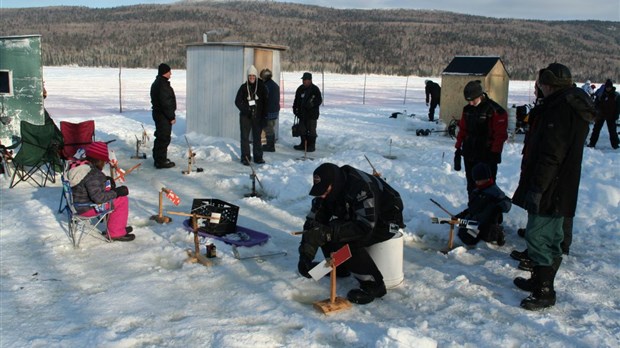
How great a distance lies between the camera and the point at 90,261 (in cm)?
549

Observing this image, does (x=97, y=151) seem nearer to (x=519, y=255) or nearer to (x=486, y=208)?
(x=486, y=208)

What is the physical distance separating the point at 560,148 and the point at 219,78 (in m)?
9.27

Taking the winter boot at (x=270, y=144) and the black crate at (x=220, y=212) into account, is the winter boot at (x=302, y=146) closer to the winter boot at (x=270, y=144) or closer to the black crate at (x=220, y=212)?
the winter boot at (x=270, y=144)

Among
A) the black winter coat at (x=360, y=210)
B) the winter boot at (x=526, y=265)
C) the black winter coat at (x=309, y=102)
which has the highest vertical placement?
the black winter coat at (x=309, y=102)

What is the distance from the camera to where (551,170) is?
4.32m

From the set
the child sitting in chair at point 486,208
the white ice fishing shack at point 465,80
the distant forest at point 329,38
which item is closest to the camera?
the child sitting in chair at point 486,208

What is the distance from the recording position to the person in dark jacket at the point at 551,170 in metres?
4.27

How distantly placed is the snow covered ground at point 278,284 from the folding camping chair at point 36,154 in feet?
1.37

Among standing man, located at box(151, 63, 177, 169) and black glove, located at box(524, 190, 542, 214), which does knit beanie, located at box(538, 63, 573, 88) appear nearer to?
black glove, located at box(524, 190, 542, 214)

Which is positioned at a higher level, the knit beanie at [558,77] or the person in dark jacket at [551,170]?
the knit beanie at [558,77]

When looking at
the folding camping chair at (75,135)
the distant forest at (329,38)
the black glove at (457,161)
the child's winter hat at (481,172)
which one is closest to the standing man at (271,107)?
the folding camping chair at (75,135)

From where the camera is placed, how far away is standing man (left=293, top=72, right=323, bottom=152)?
1175 centimetres

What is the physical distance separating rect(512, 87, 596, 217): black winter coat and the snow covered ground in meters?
0.90

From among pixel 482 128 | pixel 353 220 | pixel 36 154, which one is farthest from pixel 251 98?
pixel 353 220
